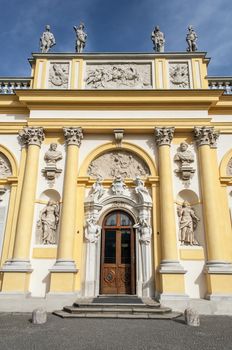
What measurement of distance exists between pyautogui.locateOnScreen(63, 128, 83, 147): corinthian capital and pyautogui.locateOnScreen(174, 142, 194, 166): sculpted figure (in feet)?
14.3

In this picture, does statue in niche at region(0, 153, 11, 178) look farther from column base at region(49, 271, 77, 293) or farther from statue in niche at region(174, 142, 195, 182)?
statue in niche at region(174, 142, 195, 182)

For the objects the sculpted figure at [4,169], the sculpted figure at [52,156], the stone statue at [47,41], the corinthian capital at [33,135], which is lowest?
the sculpted figure at [4,169]

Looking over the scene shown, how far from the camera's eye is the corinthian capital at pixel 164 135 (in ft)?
40.3

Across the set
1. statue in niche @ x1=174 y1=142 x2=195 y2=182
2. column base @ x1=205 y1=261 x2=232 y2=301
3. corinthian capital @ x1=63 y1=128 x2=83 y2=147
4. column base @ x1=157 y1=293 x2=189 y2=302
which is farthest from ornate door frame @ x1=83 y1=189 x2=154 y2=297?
corinthian capital @ x1=63 y1=128 x2=83 y2=147

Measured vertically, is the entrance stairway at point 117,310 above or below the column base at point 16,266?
below

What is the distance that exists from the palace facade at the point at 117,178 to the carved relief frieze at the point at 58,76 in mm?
54

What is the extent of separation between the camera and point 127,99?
12.7 metres

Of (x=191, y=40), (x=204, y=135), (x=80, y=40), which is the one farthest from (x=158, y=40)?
(x=204, y=135)

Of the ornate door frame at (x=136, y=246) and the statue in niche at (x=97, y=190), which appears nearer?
the ornate door frame at (x=136, y=246)

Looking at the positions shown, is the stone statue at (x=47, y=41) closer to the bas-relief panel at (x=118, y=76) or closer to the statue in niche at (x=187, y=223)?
the bas-relief panel at (x=118, y=76)

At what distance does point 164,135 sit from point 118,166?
2.44 meters

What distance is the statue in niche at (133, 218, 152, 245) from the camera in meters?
11.2

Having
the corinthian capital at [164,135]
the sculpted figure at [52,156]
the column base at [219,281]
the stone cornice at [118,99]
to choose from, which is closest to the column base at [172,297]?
the column base at [219,281]

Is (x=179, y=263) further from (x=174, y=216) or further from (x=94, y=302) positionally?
(x=94, y=302)
